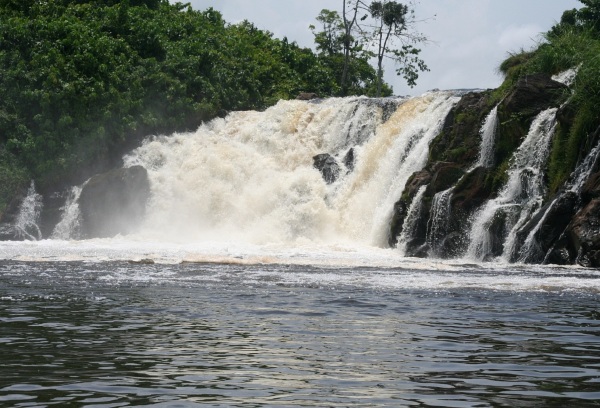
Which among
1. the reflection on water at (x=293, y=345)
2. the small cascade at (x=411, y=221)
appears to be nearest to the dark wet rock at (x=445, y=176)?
the small cascade at (x=411, y=221)

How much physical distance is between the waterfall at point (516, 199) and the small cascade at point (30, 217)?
16790 millimetres

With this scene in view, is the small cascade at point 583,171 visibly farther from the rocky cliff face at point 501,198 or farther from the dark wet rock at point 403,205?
the dark wet rock at point 403,205

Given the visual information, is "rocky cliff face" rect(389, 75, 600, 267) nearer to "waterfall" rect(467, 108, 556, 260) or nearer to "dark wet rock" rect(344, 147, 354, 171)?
"waterfall" rect(467, 108, 556, 260)

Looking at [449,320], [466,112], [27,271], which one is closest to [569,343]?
[449,320]

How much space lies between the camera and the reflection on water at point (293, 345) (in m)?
7.02

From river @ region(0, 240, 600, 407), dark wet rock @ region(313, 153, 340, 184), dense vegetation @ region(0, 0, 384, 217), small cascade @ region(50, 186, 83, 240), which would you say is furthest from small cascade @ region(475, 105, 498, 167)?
dense vegetation @ region(0, 0, 384, 217)

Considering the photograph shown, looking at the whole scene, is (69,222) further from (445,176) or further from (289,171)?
(445,176)

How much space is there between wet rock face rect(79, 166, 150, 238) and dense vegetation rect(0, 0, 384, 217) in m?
2.14

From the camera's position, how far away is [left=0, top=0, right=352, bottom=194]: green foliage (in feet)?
119

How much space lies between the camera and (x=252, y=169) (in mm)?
35438

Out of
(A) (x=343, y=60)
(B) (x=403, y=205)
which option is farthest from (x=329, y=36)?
(B) (x=403, y=205)

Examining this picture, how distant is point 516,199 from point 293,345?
16387mm

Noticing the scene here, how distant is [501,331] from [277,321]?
250 cm

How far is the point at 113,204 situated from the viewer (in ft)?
114
